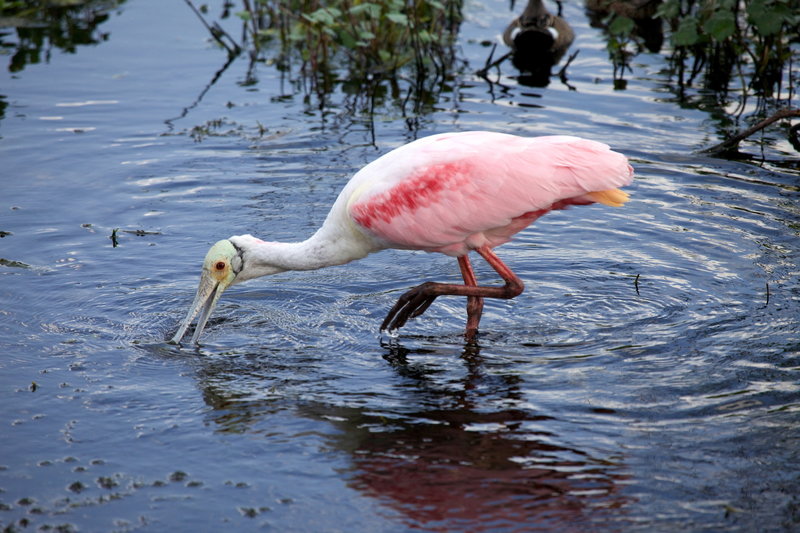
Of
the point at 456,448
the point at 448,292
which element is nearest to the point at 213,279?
the point at 448,292

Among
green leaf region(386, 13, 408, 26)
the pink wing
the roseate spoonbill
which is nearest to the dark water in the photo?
the pink wing

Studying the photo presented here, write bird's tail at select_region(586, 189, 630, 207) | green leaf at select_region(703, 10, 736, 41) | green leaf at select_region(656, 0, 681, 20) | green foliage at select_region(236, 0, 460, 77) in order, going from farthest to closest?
green foliage at select_region(236, 0, 460, 77), green leaf at select_region(656, 0, 681, 20), green leaf at select_region(703, 10, 736, 41), bird's tail at select_region(586, 189, 630, 207)

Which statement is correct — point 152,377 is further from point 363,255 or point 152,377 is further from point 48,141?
point 48,141

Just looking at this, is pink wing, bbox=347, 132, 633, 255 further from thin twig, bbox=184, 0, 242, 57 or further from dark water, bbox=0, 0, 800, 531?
thin twig, bbox=184, 0, 242, 57

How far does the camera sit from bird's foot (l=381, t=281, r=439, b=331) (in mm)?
6707

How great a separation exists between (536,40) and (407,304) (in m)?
7.45

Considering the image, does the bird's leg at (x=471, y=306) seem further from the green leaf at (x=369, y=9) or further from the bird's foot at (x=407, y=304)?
the green leaf at (x=369, y=9)

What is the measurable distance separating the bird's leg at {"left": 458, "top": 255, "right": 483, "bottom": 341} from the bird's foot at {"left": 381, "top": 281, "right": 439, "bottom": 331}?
0.98 ft

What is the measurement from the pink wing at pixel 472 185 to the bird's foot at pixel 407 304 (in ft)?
1.04

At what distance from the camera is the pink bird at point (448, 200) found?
654cm

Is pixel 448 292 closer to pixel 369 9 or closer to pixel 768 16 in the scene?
pixel 369 9

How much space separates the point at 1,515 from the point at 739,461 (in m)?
3.57

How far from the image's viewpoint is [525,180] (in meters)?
6.53

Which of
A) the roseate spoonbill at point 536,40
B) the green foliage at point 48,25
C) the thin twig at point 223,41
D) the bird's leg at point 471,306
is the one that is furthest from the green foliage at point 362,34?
the bird's leg at point 471,306
